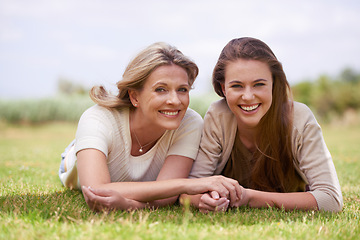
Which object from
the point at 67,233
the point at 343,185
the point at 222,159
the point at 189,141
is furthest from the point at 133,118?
the point at 343,185

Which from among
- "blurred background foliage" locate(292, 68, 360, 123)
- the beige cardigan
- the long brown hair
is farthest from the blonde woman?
"blurred background foliage" locate(292, 68, 360, 123)

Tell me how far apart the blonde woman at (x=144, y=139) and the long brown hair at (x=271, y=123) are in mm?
424

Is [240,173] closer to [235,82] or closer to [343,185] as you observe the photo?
[235,82]

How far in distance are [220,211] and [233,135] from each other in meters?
1.02

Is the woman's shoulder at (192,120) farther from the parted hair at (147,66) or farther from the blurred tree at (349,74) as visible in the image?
the blurred tree at (349,74)

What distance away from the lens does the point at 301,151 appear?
350cm

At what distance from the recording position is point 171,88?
3.46 m

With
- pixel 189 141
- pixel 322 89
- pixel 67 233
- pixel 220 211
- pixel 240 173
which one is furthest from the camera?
pixel 322 89

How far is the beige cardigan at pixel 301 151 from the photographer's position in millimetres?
3278

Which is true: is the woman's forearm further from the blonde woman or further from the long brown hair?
the long brown hair

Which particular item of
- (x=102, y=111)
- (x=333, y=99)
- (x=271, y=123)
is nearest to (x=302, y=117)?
(x=271, y=123)

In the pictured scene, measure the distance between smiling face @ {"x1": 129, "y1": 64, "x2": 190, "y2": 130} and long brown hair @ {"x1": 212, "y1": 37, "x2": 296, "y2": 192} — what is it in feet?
1.59

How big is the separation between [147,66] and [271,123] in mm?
1414

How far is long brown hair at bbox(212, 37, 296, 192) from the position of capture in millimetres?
3531
